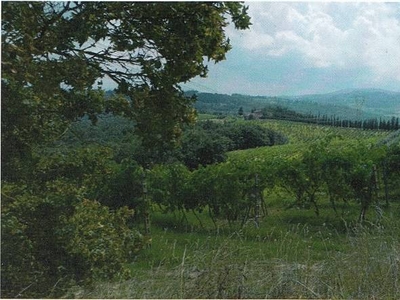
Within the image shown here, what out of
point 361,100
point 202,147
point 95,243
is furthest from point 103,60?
point 361,100

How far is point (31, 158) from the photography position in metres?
5.05

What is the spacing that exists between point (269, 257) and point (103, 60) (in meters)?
2.03

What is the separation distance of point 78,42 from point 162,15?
0.64 metres

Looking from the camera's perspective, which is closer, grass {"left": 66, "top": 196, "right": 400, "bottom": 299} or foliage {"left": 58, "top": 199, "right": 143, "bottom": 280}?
foliage {"left": 58, "top": 199, "right": 143, "bottom": 280}

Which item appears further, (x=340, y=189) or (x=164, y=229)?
(x=340, y=189)

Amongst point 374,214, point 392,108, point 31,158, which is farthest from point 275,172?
point 31,158

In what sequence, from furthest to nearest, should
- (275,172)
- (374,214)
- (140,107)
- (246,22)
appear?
(275,172) < (374,214) < (140,107) < (246,22)

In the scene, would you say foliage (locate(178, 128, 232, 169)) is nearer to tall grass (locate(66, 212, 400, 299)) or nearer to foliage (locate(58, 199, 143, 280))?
tall grass (locate(66, 212, 400, 299))

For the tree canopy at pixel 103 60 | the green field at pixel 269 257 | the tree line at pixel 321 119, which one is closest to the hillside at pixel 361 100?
the tree line at pixel 321 119

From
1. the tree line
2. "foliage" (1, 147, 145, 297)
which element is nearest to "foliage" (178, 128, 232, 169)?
the tree line

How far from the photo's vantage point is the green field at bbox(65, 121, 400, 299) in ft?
15.8

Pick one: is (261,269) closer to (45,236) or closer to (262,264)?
(262,264)

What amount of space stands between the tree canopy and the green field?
883 mm

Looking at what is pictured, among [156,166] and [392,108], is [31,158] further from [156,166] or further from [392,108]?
[392,108]
